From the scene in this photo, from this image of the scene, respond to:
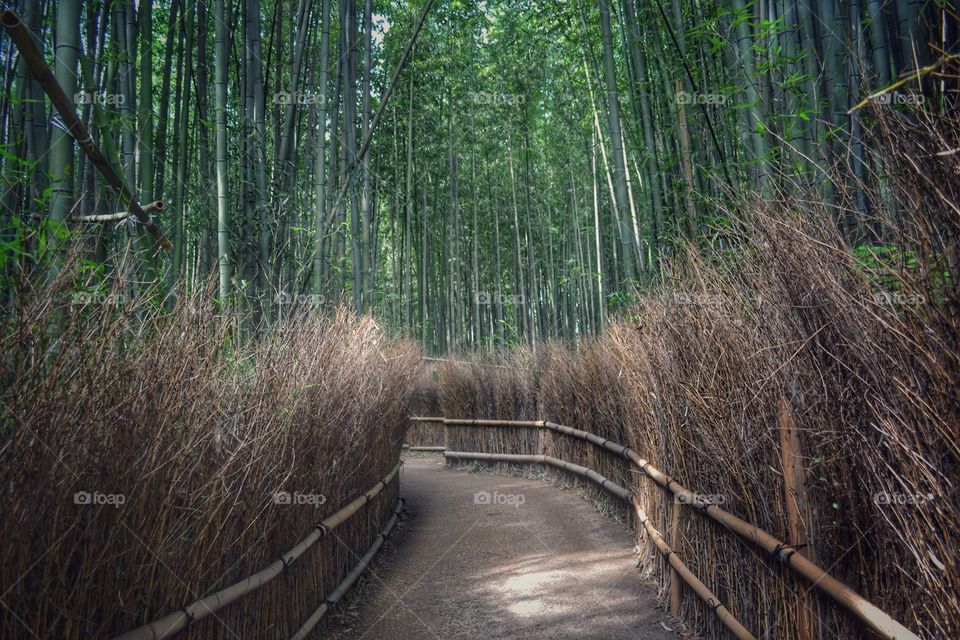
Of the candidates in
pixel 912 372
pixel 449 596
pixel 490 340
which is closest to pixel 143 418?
pixel 912 372

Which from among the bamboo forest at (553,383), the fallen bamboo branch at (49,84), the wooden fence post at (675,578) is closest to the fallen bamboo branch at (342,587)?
the bamboo forest at (553,383)

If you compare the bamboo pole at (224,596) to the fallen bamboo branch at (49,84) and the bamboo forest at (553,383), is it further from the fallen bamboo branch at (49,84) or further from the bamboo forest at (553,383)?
the fallen bamboo branch at (49,84)

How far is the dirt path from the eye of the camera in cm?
323

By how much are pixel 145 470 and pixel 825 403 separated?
1.87 m

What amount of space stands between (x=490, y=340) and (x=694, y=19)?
8.58 m

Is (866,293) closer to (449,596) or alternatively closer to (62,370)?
(62,370)

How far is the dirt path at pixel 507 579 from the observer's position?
3.23 metres

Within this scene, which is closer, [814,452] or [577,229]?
[814,452]

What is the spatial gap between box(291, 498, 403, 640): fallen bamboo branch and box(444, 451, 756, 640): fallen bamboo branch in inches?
67.1

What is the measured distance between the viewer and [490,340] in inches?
514

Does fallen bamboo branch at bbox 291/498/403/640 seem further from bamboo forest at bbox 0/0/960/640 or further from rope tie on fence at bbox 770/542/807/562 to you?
rope tie on fence at bbox 770/542/807/562

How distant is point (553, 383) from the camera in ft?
23.4

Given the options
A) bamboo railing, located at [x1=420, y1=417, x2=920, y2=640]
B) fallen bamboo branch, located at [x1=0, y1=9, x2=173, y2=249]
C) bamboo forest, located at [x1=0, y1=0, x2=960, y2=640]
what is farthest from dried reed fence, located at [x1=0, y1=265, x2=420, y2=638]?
bamboo railing, located at [x1=420, y1=417, x2=920, y2=640]

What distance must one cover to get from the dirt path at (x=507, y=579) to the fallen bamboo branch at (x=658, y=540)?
269 millimetres
